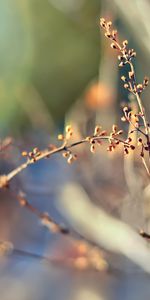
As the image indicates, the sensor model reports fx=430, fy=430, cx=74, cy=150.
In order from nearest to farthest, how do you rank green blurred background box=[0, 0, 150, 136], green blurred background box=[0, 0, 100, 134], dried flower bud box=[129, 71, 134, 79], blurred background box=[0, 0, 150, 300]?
1. dried flower bud box=[129, 71, 134, 79]
2. blurred background box=[0, 0, 150, 300]
3. green blurred background box=[0, 0, 150, 136]
4. green blurred background box=[0, 0, 100, 134]

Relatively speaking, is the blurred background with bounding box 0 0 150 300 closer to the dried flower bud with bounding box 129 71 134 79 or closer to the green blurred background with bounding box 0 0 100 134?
the green blurred background with bounding box 0 0 100 134

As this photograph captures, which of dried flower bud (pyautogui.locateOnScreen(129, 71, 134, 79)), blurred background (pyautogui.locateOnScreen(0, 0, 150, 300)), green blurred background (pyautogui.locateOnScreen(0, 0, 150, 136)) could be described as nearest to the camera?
dried flower bud (pyautogui.locateOnScreen(129, 71, 134, 79))

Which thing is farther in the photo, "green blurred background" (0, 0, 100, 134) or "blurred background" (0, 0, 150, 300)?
"green blurred background" (0, 0, 100, 134)

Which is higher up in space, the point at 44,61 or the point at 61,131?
the point at 44,61

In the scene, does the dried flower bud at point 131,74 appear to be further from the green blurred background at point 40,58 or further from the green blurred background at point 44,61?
the green blurred background at point 40,58

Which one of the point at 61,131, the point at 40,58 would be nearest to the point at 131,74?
the point at 61,131

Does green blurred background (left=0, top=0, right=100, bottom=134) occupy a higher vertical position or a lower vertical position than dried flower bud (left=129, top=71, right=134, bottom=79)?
higher

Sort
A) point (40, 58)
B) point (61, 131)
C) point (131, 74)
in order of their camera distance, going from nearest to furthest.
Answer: point (131, 74) < point (61, 131) < point (40, 58)

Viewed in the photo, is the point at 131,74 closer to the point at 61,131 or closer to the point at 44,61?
the point at 61,131

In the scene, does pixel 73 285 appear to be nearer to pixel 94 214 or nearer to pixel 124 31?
pixel 94 214

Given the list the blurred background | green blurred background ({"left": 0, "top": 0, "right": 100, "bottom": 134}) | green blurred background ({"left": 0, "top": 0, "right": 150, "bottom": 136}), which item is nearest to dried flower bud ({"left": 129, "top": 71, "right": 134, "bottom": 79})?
the blurred background
